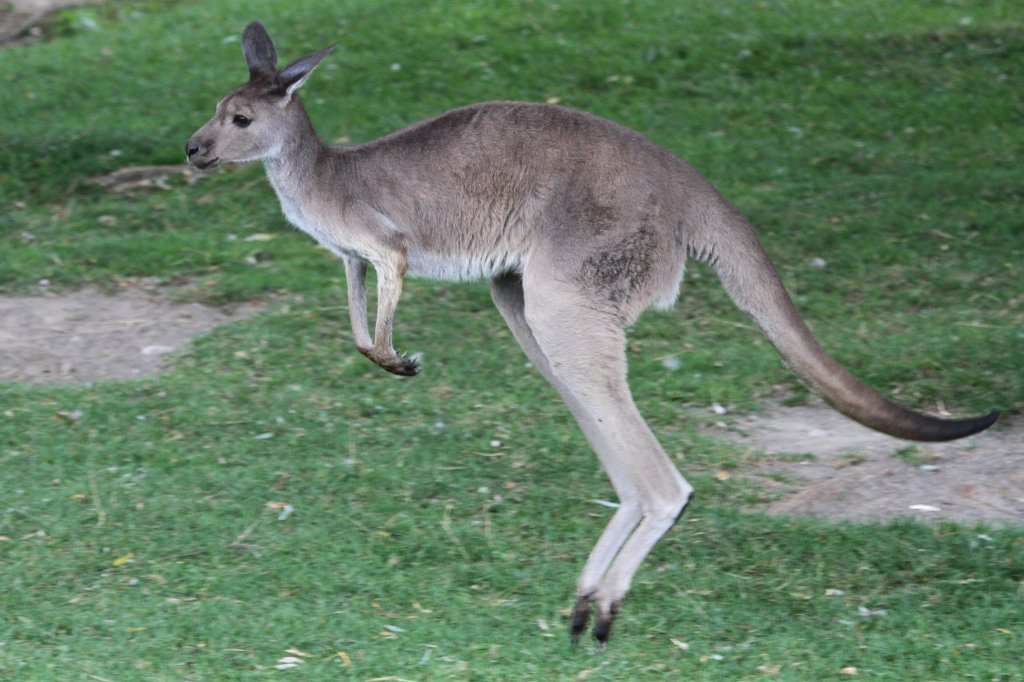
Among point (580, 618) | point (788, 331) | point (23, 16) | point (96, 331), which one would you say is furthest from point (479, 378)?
point (23, 16)

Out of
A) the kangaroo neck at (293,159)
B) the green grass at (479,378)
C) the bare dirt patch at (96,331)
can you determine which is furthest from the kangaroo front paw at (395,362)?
the bare dirt patch at (96,331)

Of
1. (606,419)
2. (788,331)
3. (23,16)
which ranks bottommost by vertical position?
(606,419)

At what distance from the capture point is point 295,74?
451 cm

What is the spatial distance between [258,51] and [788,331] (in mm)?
1980

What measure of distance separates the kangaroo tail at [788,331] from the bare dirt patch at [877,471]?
118cm

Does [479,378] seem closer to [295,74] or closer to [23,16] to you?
[295,74]

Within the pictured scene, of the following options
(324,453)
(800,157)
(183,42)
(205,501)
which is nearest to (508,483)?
(324,453)

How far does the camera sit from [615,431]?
4211 millimetres

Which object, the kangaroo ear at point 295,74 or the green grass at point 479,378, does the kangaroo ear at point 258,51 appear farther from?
the green grass at point 479,378

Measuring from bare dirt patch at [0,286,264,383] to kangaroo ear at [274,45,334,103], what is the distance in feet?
7.90

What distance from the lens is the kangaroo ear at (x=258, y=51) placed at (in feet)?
15.2

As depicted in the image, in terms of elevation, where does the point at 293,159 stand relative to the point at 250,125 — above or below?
below

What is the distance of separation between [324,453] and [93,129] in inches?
184

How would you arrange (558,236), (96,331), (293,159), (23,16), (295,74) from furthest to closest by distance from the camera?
1. (23,16)
2. (96,331)
3. (293,159)
4. (295,74)
5. (558,236)
